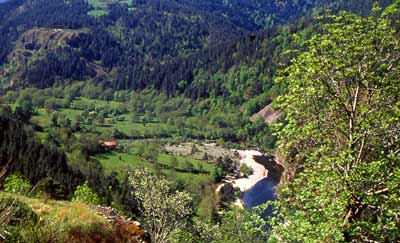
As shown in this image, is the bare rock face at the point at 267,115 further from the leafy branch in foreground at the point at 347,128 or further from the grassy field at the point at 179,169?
the leafy branch in foreground at the point at 347,128

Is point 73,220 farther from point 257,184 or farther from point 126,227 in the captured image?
point 257,184

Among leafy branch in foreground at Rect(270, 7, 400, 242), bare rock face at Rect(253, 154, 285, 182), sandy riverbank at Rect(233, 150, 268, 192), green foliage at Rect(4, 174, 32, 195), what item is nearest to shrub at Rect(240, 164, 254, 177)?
sandy riverbank at Rect(233, 150, 268, 192)

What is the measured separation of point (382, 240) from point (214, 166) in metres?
129

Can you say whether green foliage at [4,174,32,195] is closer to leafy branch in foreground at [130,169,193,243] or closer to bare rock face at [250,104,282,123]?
leafy branch in foreground at [130,169,193,243]

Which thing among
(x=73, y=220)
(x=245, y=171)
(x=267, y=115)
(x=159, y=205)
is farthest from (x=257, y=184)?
(x=73, y=220)

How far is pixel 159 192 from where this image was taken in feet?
129

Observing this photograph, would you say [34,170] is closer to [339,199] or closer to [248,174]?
[339,199]

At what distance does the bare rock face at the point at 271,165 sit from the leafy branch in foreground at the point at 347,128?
108m

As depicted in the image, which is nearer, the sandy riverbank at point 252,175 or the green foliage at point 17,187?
the green foliage at point 17,187

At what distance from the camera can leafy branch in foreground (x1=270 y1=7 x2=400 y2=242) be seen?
1307 centimetres

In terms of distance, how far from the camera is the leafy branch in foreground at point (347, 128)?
13.1 metres

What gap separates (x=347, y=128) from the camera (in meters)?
14.7

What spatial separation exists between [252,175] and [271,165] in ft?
47.1

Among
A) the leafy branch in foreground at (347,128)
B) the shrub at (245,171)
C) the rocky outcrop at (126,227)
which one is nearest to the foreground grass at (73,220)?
the rocky outcrop at (126,227)
